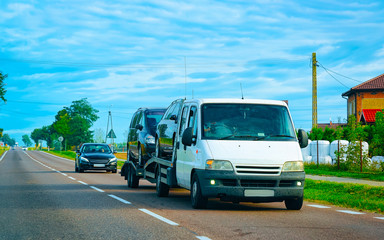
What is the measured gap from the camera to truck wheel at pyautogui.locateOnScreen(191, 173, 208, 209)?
10992 millimetres

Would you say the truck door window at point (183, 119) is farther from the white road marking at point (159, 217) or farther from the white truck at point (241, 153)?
the white road marking at point (159, 217)

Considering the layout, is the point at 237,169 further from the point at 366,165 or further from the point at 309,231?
the point at 366,165

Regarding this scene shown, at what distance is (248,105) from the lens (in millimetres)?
11664

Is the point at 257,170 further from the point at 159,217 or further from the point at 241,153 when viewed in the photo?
the point at 159,217

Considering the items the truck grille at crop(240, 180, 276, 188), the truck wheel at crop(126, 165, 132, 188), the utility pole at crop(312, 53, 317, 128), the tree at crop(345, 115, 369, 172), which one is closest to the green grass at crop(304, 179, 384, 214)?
the truck grille at crop(240, 180, 276, 188)

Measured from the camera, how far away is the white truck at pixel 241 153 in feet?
34.8

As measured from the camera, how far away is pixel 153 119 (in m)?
16.9

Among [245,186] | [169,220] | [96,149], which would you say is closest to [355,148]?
[96,149]

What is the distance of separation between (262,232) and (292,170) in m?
2.80

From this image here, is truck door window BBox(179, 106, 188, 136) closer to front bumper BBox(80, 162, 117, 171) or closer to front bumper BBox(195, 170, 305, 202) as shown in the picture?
front bumper BBox(195, 170, 305, 202)

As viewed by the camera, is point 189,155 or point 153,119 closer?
point 189,155

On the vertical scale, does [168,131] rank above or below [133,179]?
above

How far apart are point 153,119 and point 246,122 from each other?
5.90 meters

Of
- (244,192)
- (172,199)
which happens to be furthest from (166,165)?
(244,192)
